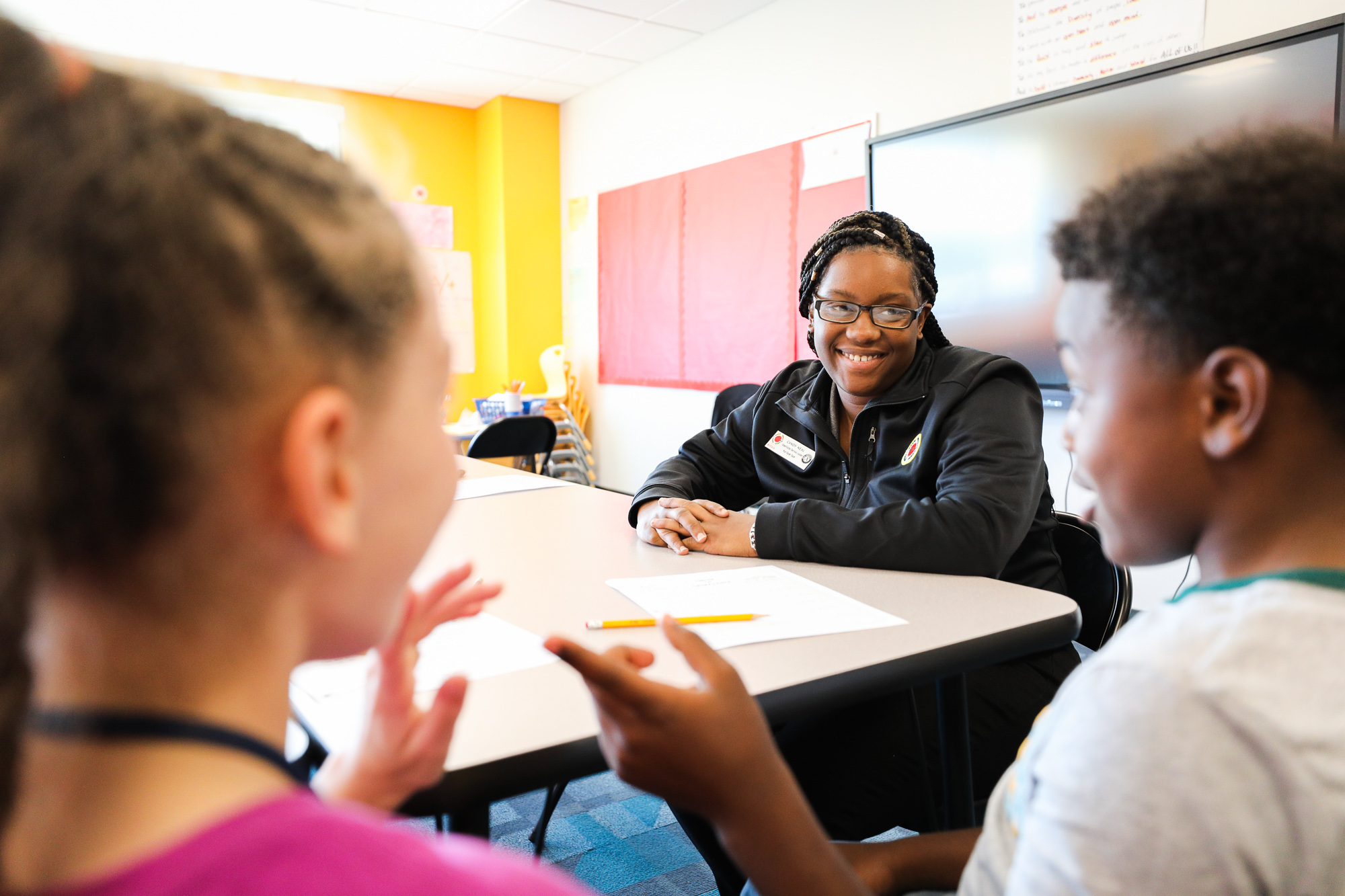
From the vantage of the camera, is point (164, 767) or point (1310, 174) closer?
point (164, 767)

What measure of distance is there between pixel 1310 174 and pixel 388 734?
0.72 metres

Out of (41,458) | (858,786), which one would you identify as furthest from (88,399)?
(858,786)

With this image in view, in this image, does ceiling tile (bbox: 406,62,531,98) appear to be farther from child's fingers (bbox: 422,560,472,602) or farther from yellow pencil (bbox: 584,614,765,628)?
child's fingers (bbox: 422,560,472,602)

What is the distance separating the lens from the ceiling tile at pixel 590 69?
504 cm

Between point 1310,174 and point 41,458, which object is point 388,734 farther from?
point 1310,174

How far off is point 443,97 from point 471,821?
5832 millimetres

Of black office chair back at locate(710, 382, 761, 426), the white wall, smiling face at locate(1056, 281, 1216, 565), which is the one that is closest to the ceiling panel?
the white wall

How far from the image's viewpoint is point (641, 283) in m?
5.26

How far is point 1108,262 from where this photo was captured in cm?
59

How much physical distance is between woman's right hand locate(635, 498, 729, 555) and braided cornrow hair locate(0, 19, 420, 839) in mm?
1160

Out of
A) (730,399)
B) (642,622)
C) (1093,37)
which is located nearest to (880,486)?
(642,622)

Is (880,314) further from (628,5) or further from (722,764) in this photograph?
(628,5)

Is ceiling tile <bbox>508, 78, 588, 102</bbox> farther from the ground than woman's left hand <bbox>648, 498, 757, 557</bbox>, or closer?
farther from the ground

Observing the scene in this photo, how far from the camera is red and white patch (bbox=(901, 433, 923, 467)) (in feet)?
5.32
